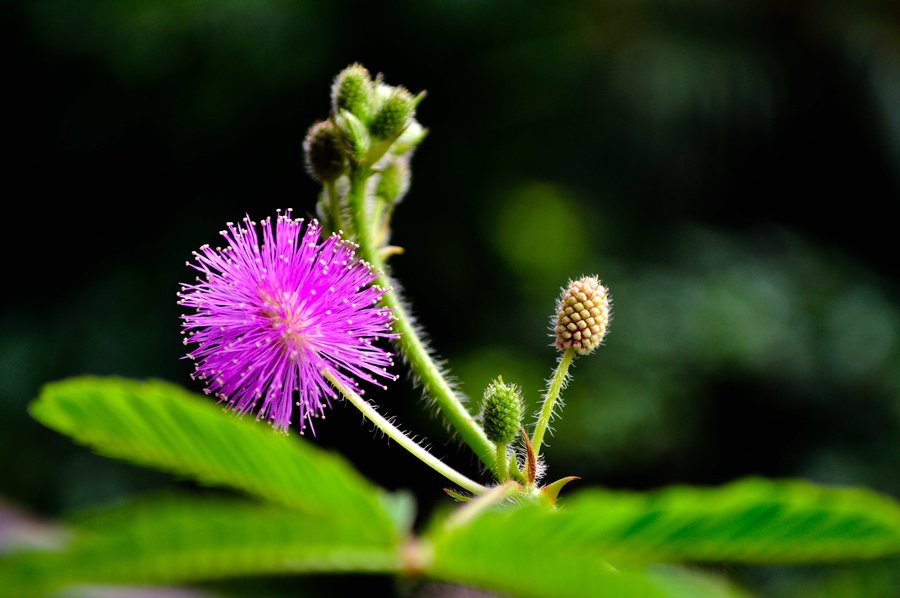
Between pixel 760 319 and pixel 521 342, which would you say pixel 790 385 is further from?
pixel 521 342

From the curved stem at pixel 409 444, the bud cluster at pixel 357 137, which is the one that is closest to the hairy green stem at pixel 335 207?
the bud cluster at pixel 357 137

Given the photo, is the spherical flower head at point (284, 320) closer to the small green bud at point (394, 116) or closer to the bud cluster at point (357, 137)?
the bud cluster at point (357, 137)

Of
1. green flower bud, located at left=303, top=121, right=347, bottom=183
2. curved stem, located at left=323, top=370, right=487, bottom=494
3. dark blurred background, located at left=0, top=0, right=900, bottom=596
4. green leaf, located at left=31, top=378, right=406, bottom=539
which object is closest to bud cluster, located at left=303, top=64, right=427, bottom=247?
green flower bud, located at left=303, top=121, right=347, bottom=183

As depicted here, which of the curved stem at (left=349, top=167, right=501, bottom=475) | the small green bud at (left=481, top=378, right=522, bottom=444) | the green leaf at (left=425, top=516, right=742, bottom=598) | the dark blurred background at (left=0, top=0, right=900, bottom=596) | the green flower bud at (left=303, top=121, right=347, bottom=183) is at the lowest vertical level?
the green leaf at (left=425, top=516, right=742, bottom=598)

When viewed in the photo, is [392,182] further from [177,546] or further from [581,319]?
[177,546]

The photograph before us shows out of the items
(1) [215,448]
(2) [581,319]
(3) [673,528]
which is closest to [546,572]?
(3) [673,528]

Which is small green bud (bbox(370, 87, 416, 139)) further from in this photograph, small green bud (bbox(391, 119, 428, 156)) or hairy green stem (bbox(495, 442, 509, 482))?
hairy green stem (bbox(495, 442, 509, 482))

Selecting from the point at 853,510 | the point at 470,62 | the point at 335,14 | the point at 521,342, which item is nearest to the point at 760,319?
the point at 521,342
